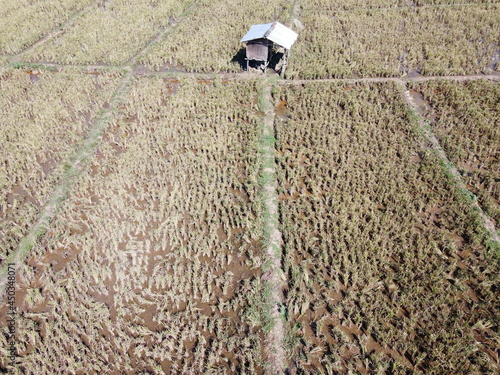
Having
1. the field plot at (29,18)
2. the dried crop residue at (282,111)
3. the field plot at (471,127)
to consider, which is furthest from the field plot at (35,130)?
the field plot at (471,127)

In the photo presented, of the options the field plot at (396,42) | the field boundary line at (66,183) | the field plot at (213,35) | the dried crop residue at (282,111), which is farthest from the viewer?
the field plot at (213,35)

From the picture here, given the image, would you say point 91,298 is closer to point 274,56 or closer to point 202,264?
point 202,264

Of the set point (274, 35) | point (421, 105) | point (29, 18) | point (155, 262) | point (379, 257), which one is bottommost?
point (155, 262)

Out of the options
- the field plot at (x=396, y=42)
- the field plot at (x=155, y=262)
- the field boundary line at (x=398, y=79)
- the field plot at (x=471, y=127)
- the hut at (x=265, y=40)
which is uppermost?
the field plot at (x=396, y=42)

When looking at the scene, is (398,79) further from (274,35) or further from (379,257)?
(379,257)

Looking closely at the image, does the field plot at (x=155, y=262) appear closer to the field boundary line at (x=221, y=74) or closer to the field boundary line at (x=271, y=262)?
the field boundary line at (x=271, y=262)

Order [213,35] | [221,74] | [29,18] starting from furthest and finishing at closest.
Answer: [29,18]
[213,35]
[221,74]

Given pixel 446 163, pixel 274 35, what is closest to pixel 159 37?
pixel 274 35

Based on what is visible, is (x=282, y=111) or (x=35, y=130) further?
(x=282, y=111)
